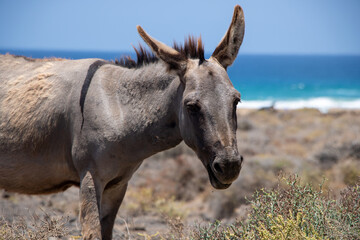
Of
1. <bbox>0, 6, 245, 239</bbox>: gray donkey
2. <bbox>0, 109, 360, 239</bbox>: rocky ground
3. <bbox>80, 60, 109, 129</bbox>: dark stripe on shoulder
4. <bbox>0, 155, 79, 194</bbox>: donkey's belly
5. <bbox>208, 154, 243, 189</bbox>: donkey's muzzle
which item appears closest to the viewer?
<bbox>208, 154, 243, 189</bbox>: donkey's muzzle

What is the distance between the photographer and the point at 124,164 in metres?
4.45

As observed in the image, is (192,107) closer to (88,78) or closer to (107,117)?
(107,117)

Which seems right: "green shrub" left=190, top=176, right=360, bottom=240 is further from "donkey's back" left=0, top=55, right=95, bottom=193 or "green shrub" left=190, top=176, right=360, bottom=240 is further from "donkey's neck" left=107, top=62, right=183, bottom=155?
"donkey's back" left=0, top=55, right=95, bottom=193

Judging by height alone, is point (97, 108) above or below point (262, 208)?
above

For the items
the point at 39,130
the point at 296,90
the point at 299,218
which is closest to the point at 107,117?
the point at 39,130

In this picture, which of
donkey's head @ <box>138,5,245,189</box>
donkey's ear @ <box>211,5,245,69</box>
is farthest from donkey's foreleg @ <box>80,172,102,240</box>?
donkey's ear @ <box>211,5,245,69</box>

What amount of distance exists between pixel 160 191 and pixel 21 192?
758 cm

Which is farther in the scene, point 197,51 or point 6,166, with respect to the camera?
point 6,166

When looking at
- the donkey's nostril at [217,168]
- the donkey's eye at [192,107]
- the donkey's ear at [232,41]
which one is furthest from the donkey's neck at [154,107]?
the donkey's nostril at [217,168]

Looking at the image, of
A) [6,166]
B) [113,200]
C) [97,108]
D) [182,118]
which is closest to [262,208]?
[182,118]

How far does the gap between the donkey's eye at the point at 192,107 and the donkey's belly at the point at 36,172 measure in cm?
146

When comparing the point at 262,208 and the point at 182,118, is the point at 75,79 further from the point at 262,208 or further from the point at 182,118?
the point at 262,208

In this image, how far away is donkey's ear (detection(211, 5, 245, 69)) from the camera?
4355 mm

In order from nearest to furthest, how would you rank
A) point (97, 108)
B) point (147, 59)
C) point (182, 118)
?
point (182, 118) → point (97, 108) → point (147, 59)
